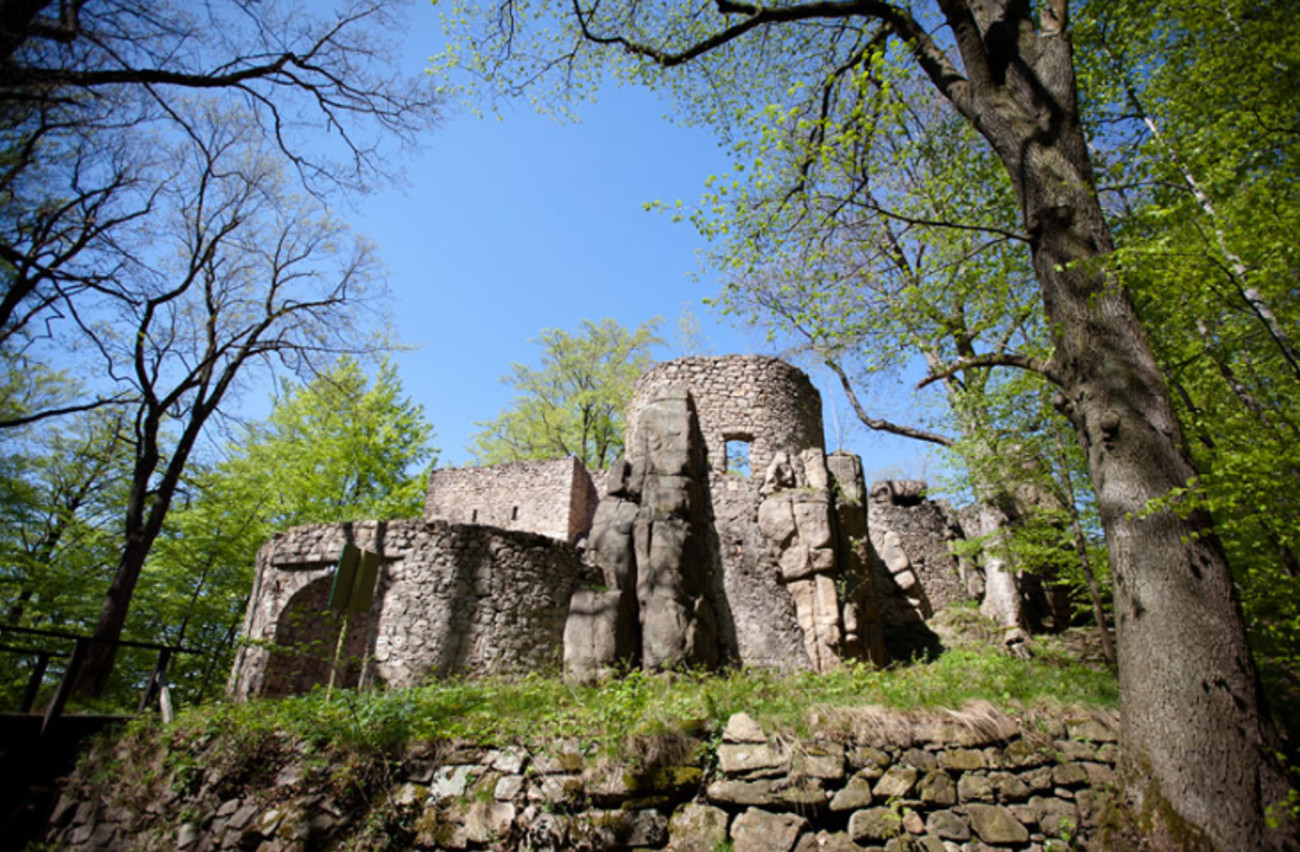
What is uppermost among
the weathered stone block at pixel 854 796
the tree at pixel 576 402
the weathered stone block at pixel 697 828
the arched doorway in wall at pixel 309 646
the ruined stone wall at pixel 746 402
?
the tree at pixel 576 402

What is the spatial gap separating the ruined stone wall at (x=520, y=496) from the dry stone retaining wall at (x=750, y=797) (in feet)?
38.8

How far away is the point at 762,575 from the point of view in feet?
36.9

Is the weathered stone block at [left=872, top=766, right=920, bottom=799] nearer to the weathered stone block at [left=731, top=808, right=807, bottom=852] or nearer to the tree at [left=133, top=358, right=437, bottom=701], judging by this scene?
the weathered stone block at [left=731, top=808, right=807, bottom=852]

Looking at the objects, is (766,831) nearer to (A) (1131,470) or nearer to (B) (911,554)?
(A) (1131,470)

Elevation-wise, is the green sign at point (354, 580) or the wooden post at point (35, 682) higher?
the green sign at point (354, 580)

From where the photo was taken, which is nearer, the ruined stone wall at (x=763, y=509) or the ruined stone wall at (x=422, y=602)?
the ruined stone wall at (x=422, y=602)

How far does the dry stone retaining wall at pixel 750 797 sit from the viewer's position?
4.34m

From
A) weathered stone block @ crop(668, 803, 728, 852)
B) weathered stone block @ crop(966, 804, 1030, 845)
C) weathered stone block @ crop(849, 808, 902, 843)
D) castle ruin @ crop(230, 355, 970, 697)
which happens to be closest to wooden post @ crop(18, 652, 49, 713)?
castle ruin @ crop(230, 355, 970, 697)

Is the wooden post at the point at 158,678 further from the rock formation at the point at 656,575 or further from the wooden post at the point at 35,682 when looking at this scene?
the rock formation at the point at 656,575

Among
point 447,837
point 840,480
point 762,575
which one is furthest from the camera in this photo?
point 840,480

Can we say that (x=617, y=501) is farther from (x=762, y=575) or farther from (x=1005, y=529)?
(x=1005, y=529)

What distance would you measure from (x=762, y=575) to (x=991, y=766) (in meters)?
6.68

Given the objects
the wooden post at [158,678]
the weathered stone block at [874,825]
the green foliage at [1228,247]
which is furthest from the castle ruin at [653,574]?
the green foliage at [1228,247]

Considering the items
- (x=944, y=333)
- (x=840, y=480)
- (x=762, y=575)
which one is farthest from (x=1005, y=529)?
(x=944, y=333)
